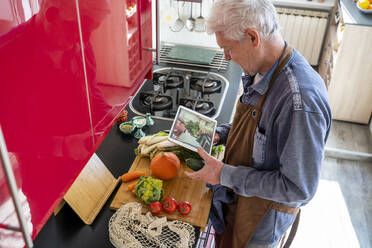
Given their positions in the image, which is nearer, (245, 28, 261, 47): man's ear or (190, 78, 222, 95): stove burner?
(245, 28, 261, 47): man's ear

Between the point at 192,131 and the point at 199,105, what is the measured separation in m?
0.55

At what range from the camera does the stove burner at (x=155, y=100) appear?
2.24 metres

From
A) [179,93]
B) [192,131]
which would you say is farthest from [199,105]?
[192,131]

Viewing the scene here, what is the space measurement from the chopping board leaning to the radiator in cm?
349

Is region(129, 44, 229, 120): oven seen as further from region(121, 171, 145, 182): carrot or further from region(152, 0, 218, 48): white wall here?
region(121, 171, 145, 182): carrot

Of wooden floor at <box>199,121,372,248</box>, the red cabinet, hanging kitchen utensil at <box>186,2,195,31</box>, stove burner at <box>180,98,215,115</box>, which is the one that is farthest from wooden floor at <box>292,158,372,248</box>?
the red cabinet

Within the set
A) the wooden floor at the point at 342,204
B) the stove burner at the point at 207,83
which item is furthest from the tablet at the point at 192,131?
the wooden floor at the point at 342,204

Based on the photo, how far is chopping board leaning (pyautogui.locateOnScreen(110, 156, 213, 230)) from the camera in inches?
59.9

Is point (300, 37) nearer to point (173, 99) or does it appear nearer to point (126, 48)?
point (173, 99)

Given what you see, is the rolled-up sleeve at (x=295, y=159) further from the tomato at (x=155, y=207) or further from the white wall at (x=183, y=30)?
the white wall at (x=183, y=30)

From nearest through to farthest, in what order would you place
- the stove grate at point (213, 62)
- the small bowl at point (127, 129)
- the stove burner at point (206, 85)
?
the small bowl at point (127, 129)
the stove burner at point (206, 85)
the stove grate at point (213, 62)

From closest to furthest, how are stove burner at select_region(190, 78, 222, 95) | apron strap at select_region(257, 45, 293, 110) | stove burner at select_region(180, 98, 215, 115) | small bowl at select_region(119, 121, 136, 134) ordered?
apron strap at select_region(257, 45, 293, 110) < small bowl at select_region(119, 121, 136, 134) < stove burner at select_region(180, 98, 215, 115) < stove burner at select_region(190, 78, 222, 95)

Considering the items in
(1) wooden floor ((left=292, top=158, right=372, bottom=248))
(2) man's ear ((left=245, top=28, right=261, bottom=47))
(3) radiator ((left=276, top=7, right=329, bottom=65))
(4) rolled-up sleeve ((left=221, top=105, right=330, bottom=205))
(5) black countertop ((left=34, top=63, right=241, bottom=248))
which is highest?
(2) man's ear ((left=245, top=28, right=261, bottom=47))

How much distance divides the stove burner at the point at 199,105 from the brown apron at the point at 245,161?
591 mm
